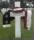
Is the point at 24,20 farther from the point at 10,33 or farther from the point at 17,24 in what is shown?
the point at 10,33

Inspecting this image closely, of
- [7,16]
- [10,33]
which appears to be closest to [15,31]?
[10,33]

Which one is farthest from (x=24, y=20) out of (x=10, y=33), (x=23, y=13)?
(x=10, y=33)

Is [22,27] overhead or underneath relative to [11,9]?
underneath

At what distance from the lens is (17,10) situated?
794mm

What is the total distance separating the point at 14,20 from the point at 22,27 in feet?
0.33

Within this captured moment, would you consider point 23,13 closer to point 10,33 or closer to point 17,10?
point 17,10

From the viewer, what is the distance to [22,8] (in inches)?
31.3

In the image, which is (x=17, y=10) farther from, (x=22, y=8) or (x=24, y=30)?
(x=24, y=30)

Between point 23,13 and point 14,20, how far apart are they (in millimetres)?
105

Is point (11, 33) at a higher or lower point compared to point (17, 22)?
lower

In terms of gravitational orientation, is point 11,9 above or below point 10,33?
above

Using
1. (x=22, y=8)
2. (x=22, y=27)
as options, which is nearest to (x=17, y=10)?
(x=22, y=8)

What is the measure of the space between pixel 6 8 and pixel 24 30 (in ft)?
0.87

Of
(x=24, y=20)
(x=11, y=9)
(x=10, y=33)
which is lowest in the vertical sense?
(x=10, y=33)
